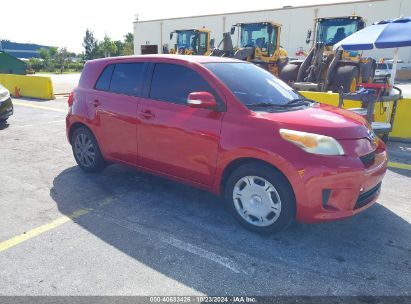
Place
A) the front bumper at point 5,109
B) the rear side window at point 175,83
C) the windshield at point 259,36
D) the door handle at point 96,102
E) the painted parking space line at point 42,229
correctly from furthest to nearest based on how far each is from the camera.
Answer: the windshield at point 259,36 < the front bumper at point 5,109 < the door handle at point 96,102 < the rear side window at point 175,83 < the painted parking space line at point 42,229

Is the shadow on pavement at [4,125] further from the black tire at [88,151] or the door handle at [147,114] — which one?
the door handle at [147,114]

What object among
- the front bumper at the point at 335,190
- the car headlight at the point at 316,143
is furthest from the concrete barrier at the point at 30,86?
the front bumper at the point at 335,190

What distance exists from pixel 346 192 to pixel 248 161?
0.94 m

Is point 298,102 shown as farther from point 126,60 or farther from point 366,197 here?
point 126,60

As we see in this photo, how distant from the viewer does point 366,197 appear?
3.19 meters

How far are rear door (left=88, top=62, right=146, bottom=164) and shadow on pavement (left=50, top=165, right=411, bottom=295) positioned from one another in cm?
61

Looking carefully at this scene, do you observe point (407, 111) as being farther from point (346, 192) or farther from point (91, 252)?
point (91, 252)

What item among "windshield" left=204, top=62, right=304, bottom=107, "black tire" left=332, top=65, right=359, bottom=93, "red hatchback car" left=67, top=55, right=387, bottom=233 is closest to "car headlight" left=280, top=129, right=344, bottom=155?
"red hatchback car" left=67, top=55, right=387, bottom=233

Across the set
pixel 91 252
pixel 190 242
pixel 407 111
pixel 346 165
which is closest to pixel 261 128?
pixel 346 165

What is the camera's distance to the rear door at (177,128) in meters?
3.48

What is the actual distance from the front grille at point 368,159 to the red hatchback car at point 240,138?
11mm

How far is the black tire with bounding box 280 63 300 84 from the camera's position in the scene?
12.5m

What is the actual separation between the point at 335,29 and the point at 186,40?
26.1 feet

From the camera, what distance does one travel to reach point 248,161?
330 centimetres
